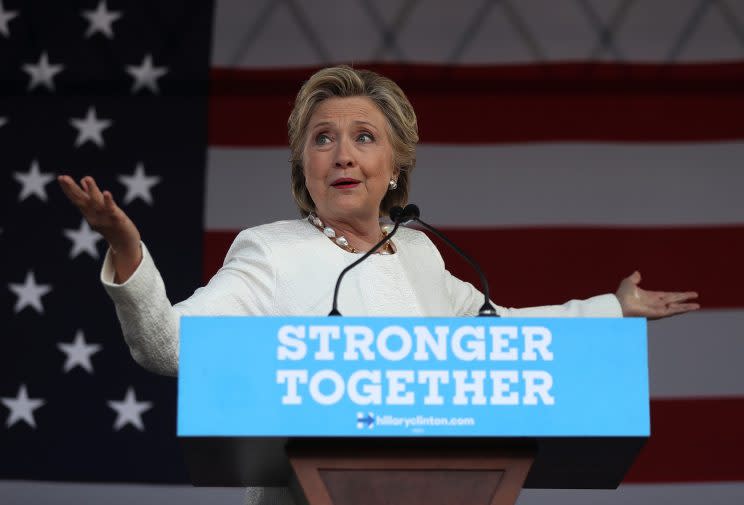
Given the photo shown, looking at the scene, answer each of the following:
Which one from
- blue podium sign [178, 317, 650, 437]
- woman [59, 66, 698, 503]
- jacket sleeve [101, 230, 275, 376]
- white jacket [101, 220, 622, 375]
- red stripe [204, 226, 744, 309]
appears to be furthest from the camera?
red stripe [204, 226, 744, 309]

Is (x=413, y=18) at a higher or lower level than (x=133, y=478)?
higher

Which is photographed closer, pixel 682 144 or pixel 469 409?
pixel 469 409

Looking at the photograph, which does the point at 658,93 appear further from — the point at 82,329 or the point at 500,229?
the point at 82,329

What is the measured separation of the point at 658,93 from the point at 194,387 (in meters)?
2.64

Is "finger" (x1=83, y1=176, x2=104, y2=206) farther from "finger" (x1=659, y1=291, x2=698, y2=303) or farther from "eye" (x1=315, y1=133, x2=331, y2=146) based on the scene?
"finger" (x1=659, y1=291, x2=698, y2=303)

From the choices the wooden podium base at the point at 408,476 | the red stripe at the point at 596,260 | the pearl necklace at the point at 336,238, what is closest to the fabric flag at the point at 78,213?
the red stripe at the point at 596,260

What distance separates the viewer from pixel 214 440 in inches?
53.7

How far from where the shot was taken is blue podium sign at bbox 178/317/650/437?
1.36 m

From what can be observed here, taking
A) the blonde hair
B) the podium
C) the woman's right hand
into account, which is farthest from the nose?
the podium

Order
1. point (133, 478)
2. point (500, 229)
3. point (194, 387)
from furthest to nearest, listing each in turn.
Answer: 1. point (500, 229)
2. point (133, 478)
3. point (194, 387)

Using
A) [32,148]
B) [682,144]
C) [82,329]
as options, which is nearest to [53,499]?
[82,329]

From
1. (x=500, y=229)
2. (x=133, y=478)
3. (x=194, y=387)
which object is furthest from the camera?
(x=500, y=229)

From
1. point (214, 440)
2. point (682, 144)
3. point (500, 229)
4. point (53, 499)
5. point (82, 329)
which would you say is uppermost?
point (682, 144)

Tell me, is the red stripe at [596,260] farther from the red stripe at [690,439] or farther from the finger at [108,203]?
the finger at [108,203]
